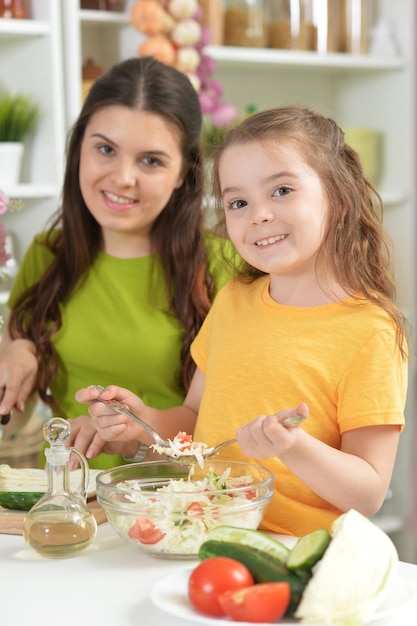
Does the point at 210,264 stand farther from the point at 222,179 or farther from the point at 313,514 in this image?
the point at 313,514

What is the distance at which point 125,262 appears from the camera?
6.76 ft

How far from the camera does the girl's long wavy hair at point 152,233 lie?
6.40 ft

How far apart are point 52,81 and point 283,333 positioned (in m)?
1.51

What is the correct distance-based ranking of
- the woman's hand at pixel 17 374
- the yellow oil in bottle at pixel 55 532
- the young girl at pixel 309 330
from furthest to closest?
the woman's hand at pixel 17 374, the young girl at pixel 309 330, the yellow oil in bottle at pixel 55 532

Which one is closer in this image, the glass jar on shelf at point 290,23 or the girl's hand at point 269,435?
the girl's hand at point 269,435

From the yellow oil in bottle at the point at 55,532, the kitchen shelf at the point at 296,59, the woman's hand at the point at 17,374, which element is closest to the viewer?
the yellow oil in bottle at the point at 55,532

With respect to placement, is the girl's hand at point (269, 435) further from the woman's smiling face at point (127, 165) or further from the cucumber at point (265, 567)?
the woman's smiling face at point (127, 165)

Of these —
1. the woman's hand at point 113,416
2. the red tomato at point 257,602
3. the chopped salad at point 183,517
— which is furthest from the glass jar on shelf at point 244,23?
the red tomato at point 257,602

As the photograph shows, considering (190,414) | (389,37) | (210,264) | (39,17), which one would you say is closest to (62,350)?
(210,264)

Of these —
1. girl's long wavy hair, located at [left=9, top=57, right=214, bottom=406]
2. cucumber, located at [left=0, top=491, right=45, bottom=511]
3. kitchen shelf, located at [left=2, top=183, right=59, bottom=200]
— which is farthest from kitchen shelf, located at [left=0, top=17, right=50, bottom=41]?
cucumber, located at [left=0, top=491, right=45, bottom=511]

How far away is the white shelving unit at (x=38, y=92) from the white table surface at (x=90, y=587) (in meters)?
1.55

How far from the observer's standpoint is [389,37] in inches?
131

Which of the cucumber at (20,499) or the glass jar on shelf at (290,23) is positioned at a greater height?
the glass jar on shelf at (290,23)

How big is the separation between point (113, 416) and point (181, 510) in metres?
0.34
